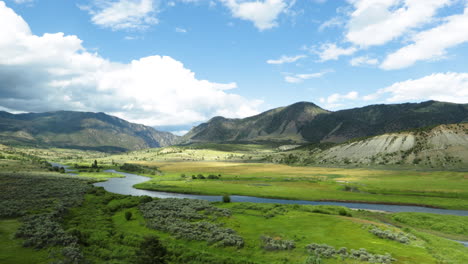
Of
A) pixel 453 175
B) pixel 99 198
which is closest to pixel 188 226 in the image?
pixel 99 198

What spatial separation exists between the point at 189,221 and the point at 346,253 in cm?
3286

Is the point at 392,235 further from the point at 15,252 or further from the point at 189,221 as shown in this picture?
the point at 15,252

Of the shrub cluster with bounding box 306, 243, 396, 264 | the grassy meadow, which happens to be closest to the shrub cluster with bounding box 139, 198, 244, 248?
the grassy meadow

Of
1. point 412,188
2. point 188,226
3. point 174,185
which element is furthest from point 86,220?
point 412,188

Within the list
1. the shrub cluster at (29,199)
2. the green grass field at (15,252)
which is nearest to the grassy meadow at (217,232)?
the green grass field at (15,252)

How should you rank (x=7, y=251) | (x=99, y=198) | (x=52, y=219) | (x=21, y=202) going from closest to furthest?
(x=7, y=251), (x=52, y=219), (x=21, y=202), (x=99, y=198)

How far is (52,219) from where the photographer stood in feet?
191

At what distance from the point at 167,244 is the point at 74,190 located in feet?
235

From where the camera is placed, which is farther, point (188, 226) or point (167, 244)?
point (188, 226)

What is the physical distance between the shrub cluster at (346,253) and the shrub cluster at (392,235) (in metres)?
10.0

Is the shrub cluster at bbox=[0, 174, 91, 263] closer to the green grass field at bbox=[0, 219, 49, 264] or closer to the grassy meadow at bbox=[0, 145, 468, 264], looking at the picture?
the grassy meadow at bbox=[0, 145, 468, 264]

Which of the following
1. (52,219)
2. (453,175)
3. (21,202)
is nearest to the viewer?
(52,219)

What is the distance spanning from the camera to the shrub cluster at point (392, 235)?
155 feet

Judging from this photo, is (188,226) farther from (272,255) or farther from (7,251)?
(7,251)
